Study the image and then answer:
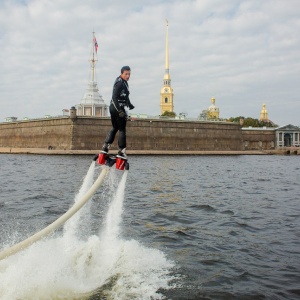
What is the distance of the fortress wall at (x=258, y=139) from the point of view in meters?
106

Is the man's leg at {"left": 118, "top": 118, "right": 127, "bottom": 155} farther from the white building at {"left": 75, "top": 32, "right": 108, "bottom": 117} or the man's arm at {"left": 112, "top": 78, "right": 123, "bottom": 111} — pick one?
the white building at {"left": 75, "top": 32, "right": 108, "bottom": 117}

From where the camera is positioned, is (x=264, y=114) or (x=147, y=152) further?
→ (x=264, y=114)

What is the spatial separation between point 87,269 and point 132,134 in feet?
236

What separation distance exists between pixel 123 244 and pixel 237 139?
90434 millimetres

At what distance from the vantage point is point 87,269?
8.94m

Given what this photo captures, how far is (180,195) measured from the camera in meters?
21.2

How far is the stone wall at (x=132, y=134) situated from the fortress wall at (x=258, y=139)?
6.33 m

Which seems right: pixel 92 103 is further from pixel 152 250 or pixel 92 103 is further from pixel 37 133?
pixel 152 250

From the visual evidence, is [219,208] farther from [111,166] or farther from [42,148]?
[42,148]

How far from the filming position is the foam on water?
7.66m

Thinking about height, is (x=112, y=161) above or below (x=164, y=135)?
below

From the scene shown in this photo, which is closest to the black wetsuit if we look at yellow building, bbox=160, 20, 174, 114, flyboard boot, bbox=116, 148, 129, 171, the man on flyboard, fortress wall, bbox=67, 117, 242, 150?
the man on flyboard

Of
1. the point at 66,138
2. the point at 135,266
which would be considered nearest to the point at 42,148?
the point at 66,138

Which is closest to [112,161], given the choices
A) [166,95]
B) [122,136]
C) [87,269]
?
[122,136]
